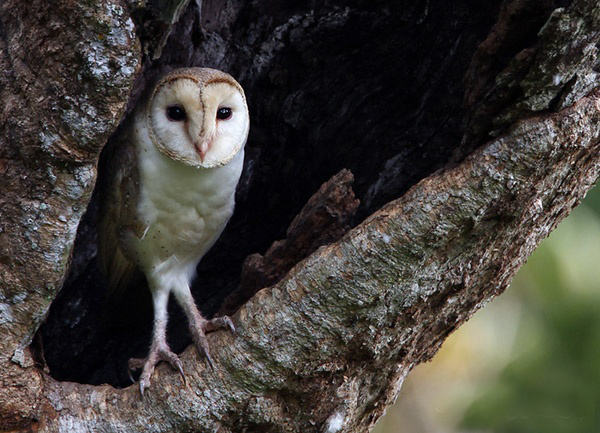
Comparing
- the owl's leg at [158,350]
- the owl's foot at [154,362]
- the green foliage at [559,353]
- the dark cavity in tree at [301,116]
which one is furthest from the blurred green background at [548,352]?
the owl's foot at [154,362]

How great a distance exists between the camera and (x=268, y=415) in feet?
8.19

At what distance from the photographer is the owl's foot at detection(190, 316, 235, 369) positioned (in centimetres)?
253

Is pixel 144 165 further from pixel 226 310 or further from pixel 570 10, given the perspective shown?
pixel 570 10

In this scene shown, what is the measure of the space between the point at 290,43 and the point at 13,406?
1704mm

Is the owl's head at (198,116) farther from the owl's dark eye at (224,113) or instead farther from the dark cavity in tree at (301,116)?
the dark cavity in tree at (301,116)

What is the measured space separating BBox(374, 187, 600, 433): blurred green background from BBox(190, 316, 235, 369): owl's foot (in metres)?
2.29

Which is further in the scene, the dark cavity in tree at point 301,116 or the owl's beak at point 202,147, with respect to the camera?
the dark cavity in tree at point 301,116

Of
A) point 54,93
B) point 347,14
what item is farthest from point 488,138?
point 54,93

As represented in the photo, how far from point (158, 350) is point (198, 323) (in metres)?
0.17

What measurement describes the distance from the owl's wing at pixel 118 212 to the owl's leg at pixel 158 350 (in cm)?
15

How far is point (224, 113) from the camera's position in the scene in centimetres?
301

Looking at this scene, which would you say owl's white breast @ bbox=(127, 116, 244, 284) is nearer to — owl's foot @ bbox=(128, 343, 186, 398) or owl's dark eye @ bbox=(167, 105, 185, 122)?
owl's dark eye @ bbox=(167, 105, 185, 122)

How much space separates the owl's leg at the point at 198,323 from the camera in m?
→ 2.55

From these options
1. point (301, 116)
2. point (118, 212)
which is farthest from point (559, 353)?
point (118, 212)
